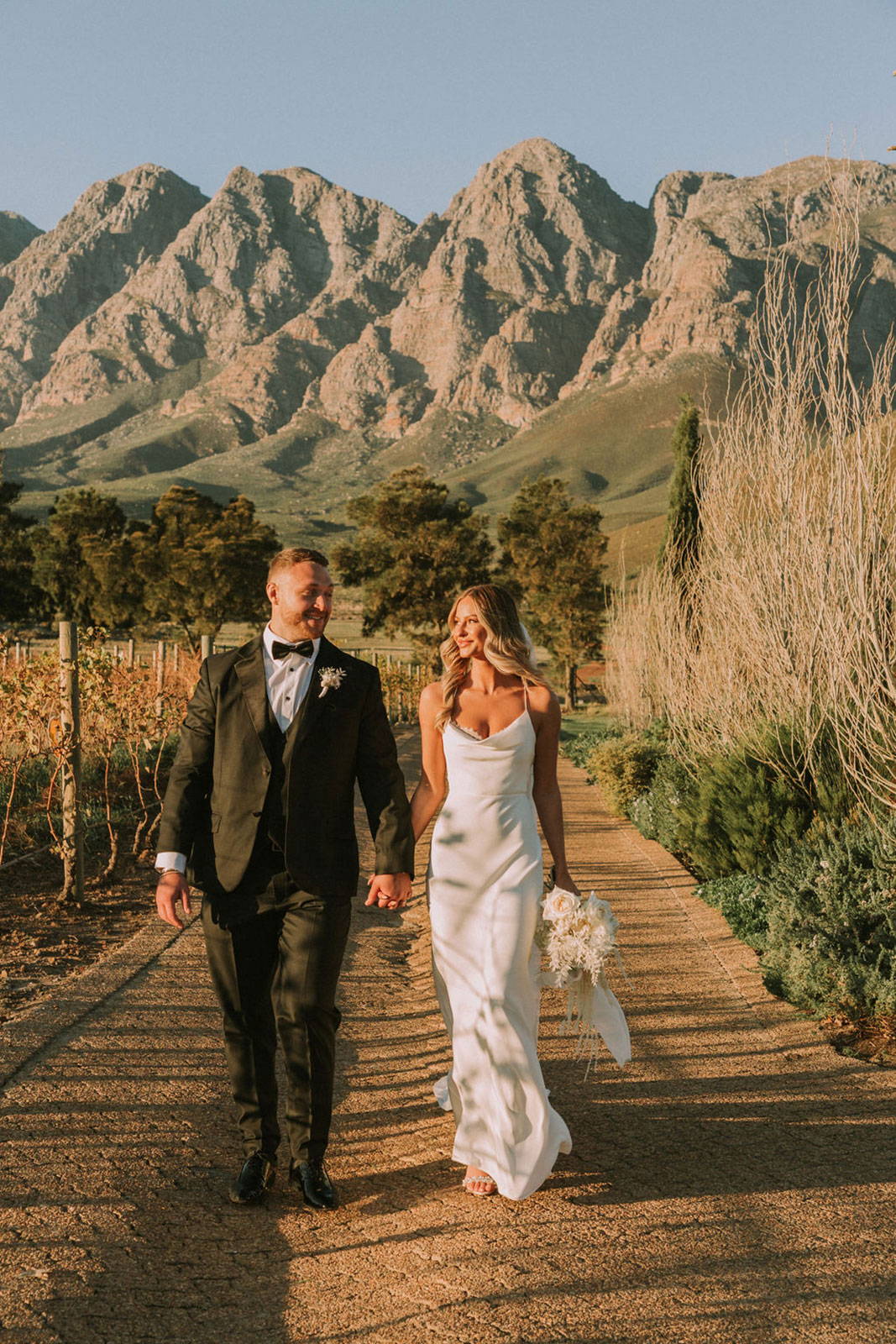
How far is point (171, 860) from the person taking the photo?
145 inches

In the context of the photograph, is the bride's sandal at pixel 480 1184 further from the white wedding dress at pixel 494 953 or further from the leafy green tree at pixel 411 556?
the leafy green tree at pixel 411 556

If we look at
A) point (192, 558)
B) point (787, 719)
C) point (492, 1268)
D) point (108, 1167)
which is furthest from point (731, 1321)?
point (192, 558)

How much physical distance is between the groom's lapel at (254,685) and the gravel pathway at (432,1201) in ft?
4.77

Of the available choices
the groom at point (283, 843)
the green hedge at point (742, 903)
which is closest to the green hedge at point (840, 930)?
the green hedge at point (742, 903)

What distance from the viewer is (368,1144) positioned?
163 inches

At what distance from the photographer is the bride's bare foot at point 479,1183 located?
3.68 meters

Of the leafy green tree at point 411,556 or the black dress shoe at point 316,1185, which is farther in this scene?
the leafy green tree at point 411,556

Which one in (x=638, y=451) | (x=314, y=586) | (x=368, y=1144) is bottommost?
(x=368, y=1144)

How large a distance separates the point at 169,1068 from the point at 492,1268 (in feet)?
6.77

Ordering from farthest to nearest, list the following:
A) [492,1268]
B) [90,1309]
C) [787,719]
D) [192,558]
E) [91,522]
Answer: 1. [91,522]
2. [192,558]
3. [787,719]
4. [492,1268]
5. [90,1309]

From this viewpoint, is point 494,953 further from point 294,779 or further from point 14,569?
point 14,569

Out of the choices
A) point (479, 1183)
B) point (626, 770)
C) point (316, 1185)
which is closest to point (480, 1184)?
point (479, 1183)

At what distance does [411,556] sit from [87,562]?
1756cm

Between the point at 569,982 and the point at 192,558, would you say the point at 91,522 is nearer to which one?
the point at 192,558
